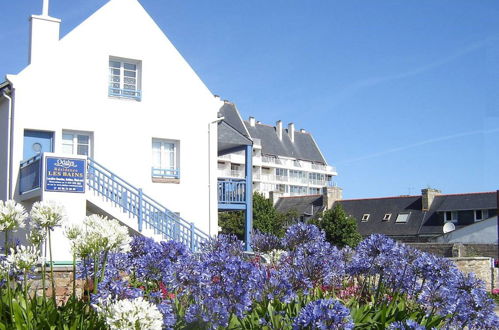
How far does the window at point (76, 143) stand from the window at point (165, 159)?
79.9 inches

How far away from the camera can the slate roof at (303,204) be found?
65438 mm

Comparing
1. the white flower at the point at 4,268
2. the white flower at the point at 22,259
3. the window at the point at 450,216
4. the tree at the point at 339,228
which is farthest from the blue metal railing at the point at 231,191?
the window at the point at 450,216

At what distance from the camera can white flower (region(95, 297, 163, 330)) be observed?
3.41 meters

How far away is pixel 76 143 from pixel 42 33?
10.9ft

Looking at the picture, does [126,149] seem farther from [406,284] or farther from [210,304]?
[210,304]

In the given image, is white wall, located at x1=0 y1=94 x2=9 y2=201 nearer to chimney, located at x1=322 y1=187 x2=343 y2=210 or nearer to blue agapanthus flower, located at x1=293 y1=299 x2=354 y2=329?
blue agapanthus flower, located at x1=293 y1=299 x2=354 y2=329

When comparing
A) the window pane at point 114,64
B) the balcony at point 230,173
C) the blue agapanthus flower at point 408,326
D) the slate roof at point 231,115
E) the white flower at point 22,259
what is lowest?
the blue agapanthus flower at point 408,326

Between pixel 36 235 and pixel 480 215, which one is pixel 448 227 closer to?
pixel 480 215

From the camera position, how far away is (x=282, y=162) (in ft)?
315

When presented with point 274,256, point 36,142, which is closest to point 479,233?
point 36,142

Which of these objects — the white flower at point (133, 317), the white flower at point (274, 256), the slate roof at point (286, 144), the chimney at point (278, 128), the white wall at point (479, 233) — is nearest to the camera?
the white flower at point (133, 317)

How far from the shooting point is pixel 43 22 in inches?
675

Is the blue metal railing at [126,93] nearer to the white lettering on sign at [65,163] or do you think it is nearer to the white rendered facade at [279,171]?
the white lettering on sign at [65,163]

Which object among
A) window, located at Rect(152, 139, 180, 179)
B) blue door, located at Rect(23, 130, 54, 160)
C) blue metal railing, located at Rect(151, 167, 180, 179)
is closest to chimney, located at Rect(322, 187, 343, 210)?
window, located at Rect(152, 139, 180, 179)
